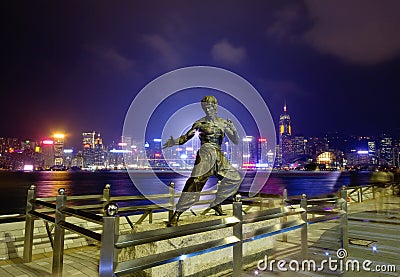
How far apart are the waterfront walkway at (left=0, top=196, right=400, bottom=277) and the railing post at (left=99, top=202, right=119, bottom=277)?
109 inches

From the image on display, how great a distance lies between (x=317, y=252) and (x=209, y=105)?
11.7 feet

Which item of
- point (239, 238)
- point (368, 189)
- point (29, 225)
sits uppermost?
point (239, 238)

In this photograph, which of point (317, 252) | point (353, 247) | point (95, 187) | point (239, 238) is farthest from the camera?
point (95, 187)

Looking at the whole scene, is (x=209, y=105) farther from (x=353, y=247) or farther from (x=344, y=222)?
(x=353, y=247)

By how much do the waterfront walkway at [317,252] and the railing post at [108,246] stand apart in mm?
2771

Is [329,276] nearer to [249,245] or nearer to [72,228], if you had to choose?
[249,245]

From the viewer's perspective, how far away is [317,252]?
18.8 ft

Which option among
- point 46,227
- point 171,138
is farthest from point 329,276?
point 46,227

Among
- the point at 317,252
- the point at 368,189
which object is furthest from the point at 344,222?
the point at 368,189

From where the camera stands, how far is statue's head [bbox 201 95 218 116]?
17.2 feet

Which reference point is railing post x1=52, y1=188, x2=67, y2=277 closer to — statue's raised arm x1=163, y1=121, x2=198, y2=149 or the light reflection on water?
statue's raised arm x1=163, y1=121, x2=198, y2=149

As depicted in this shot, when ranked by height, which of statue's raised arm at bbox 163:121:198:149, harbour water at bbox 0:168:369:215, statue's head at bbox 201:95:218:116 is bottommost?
harbour water at bbox 0:168:369:215

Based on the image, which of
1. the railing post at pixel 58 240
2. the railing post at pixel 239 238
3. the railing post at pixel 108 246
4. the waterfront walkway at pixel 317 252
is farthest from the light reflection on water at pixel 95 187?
the railing post at pixel 108 246

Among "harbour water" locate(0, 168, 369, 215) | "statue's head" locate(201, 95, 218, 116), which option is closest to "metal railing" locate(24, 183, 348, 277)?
"statue's head" locate(201, 95, 218, 116)
